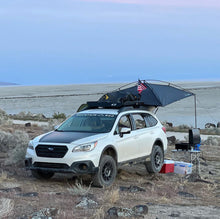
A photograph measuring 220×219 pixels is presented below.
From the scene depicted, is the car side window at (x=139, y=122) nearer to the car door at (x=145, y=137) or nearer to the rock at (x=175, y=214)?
the car door at (x=145, y=137)

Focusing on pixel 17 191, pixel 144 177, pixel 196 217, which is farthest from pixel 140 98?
pixel 196 217

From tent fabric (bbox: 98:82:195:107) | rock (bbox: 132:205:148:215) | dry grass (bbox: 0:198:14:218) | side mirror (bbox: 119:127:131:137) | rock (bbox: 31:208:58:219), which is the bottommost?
rock (bbox: 132:205:148:215)

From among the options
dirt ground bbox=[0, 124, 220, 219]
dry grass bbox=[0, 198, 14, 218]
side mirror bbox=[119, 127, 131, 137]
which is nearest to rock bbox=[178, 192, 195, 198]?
dirt ground bbox=[0, 124, 220, 219]

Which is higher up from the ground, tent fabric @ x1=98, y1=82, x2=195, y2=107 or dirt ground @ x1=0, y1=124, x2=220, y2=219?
tent fabric @ x1=98, y1=82, x2=195, y2=107

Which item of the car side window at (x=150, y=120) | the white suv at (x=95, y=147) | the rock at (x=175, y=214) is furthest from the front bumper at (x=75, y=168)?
the car side window at (x=150, y=120)

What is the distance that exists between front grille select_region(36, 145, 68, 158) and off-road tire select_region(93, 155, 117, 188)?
2.79ft

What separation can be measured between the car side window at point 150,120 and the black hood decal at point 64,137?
245 centimetres

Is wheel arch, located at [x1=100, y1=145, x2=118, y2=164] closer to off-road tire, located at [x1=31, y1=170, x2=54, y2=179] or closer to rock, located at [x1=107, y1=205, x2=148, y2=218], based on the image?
off-road tire, located at [x1=31, y1=170, x2=54, y2=179]

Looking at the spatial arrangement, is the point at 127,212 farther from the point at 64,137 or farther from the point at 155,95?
the point at 155,95

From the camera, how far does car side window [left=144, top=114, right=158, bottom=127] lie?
12.7 m

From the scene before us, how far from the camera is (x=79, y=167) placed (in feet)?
33.3

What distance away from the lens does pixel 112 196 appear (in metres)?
8.42

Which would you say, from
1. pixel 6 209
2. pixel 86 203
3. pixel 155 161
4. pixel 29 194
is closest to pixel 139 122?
pixel 155 161

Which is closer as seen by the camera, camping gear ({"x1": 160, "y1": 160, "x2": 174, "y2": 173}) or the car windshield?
the car windshield
